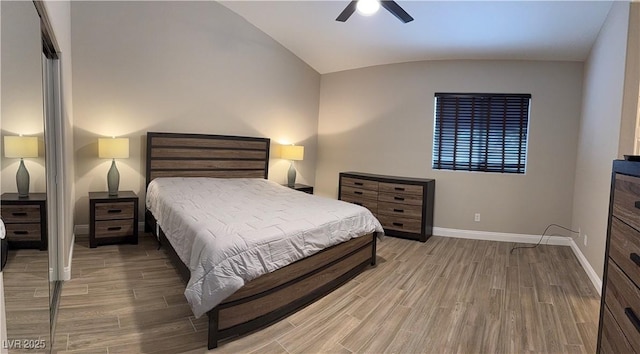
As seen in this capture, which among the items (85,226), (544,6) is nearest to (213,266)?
(85,226)

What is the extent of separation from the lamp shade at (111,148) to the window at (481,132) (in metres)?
3.98

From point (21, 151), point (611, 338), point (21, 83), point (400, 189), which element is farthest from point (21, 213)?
point (400, 189)

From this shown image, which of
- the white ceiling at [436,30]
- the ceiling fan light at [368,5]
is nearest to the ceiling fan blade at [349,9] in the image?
the ceiling fan light at [368,5]

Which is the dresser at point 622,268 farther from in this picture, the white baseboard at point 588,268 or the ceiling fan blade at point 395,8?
the ceiling fan blade at point 395,8

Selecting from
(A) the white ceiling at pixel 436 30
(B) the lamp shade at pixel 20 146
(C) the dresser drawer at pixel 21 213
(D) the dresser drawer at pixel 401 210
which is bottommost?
(D) the dresser drawer at pixel 401 210

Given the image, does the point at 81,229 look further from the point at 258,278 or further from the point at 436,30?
the point at 436,30

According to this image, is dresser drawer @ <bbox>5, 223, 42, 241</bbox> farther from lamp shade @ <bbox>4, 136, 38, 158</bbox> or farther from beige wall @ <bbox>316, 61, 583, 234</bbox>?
beige wall @ <bbox>316, 61, 583, 234</bbox>

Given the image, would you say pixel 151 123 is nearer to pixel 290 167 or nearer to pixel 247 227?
pixel 290 167

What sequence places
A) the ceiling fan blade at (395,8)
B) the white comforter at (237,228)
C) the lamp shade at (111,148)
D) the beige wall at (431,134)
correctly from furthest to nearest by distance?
the beige wall at (431,134) < the lamp shade at (111,148) < the ceiling fan blade at (395,8) < the white comforter at (237,228)

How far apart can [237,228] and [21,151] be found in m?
1.29

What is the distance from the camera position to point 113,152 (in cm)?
393

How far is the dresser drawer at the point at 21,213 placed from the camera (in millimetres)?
1181

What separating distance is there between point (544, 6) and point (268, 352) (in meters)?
3.88

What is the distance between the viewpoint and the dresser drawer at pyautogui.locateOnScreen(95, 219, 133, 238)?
3.82 m
